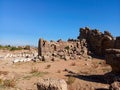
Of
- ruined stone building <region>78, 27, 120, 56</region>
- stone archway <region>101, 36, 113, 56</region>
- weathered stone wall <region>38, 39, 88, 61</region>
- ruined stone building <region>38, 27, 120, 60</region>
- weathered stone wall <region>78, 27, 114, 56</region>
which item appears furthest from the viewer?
weathered stone wall <region>78, 27, 114, 56</region>

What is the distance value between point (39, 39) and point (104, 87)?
15.4 metres

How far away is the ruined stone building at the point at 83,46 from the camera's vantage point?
23.7m

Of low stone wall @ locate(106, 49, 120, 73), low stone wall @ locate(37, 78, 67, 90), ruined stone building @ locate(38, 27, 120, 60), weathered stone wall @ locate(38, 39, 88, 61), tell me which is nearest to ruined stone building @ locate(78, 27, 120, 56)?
ruined stone building @ locate(38, 27, 120, 60)

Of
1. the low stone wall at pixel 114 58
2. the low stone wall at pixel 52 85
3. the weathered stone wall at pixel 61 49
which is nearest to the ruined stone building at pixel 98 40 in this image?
the weathered stone wall at pixel 61 49

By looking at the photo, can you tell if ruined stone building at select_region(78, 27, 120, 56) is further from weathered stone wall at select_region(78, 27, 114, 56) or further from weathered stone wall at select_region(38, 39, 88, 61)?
weathered stone wall at select_region(38, 39, 88, 61)

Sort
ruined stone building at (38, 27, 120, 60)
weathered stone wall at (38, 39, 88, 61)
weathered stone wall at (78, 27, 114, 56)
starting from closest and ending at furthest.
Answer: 1. weathered stone wall at (38, 39, 88, 61)
2. ruined stone building at (38, 27, 120, 60)
3. weathered stone wall at (78, 27, 114, 56)

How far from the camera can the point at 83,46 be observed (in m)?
27.2

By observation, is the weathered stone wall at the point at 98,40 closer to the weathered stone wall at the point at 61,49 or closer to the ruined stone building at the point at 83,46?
the ruined stone building at the point at 83,46

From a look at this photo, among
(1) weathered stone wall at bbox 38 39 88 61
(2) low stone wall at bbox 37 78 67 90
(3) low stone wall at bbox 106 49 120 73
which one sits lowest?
(2) low stone wall at bbox 37 78 67 90

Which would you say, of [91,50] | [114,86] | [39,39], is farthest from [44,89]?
[91,50]

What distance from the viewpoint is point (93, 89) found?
977cm

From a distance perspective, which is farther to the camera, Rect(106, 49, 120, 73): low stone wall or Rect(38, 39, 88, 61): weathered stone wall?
Rect(38, 39, 88, 61): weathered stone wall

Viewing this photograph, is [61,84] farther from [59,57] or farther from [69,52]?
[69,52]

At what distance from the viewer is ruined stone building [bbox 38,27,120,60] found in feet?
77.9
